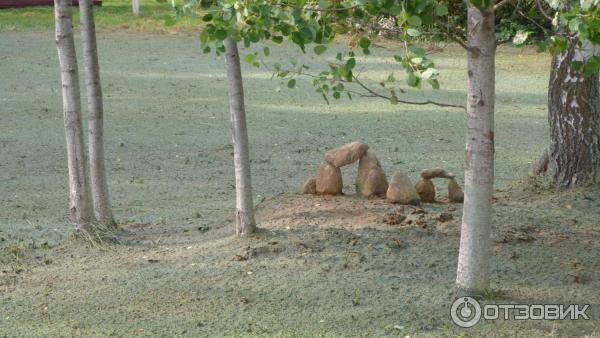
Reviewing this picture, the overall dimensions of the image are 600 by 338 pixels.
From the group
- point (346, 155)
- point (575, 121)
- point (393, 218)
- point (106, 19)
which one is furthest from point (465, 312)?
point (106, 19)

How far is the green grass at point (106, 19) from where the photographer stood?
18672 millimetres

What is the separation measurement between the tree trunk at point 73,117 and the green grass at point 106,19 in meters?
11.7

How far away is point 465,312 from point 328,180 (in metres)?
1.79

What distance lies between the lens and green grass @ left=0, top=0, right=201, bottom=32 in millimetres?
18672

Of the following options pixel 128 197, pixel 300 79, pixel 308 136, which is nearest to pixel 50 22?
pixel 300 79

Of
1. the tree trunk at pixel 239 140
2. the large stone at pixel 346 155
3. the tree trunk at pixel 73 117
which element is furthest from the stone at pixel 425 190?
the tree trunk at pixel 73 117

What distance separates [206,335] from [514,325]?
1233 mm

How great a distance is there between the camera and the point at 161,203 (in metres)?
6.61

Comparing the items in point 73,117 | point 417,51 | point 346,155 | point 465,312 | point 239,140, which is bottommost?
point 465,312

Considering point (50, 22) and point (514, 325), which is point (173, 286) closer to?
point (514, 325)

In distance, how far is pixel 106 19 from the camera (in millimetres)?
20109

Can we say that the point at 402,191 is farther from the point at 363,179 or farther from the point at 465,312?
the point at 465,312

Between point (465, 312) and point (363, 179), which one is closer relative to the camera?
point (465, 312)

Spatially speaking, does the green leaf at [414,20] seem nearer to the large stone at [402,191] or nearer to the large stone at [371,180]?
the large stone at [402,191]
